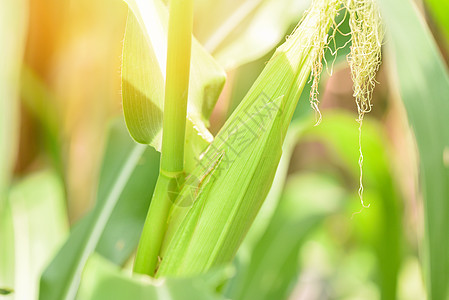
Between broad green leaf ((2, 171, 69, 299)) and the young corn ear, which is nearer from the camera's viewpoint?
the young corn ear

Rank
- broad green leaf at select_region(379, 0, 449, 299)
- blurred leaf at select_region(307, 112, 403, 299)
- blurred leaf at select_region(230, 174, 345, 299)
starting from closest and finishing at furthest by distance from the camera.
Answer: broad green leaf at select_region(379, 0, 449, 299) → blurred leaf at select_region(307, 112, 403, 299) → blurred leaf at select_region(230, 174, 345, 299)

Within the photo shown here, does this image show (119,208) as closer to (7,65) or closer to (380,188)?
(7,65)

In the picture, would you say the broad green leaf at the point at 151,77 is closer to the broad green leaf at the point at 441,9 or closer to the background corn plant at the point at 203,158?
the background corn plant at the point at 203,158

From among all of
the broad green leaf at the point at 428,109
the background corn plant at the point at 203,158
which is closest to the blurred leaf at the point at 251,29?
the background corn plant at the point at 203,158

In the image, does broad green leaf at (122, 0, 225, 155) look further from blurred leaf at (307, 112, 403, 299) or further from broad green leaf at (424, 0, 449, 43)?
blurred leaf at (307, 112, 403, 299)

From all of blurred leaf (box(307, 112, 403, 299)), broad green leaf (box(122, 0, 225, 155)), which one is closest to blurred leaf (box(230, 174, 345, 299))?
blurred leaf (box(307, 112, 403, 299))

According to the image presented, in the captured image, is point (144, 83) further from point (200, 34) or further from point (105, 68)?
point (105, 68)
